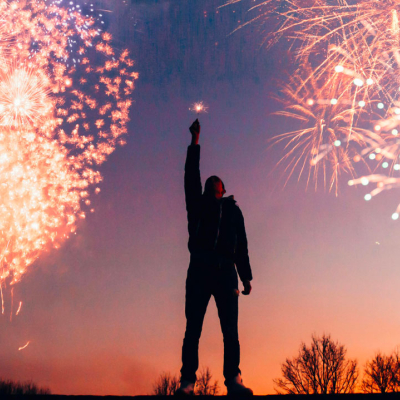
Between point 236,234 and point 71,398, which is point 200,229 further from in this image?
point 71,398

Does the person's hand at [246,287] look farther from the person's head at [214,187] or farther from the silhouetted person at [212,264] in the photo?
the person's head at [214,187]

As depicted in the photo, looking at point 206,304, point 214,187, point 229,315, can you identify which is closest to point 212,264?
point 206,304

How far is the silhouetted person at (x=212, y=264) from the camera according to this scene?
333 cm

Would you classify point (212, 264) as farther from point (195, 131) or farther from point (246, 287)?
point (195, 131)

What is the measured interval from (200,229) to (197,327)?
2.89 feet

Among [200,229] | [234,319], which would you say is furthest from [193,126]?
[234,319]

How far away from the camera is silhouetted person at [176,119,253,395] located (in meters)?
3.33

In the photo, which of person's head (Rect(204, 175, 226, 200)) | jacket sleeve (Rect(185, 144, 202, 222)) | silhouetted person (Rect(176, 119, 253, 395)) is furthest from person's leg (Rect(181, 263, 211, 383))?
person's head (Rect(204, 175, 226, 200))

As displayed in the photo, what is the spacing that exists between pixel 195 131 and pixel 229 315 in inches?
69.2

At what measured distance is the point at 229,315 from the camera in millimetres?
3418

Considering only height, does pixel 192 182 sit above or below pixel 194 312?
above

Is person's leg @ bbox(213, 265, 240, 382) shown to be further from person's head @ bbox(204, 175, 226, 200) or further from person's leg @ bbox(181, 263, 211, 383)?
person's head @ bbox(204, 175, 226, 200)

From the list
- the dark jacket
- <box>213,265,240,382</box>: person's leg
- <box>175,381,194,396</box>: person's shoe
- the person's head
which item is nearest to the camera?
<box>175,381,194,396</box>: person's shoe

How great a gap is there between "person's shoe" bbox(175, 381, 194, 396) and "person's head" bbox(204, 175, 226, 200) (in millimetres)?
1684
